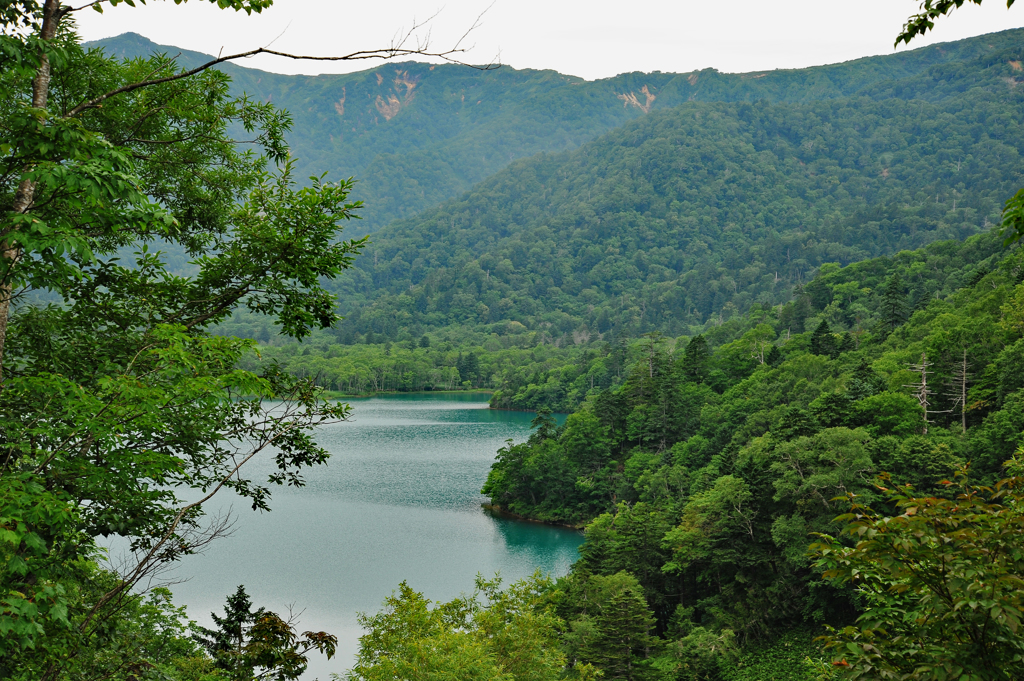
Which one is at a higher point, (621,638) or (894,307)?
(894,307)

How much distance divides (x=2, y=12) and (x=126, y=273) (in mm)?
2485

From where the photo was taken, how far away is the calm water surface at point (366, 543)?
29.7 m

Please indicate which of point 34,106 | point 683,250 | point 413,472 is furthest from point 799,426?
point 683,250

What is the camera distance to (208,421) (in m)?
6.36

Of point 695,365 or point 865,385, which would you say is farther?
point 695,365

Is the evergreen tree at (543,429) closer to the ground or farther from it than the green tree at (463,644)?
closer to the ground

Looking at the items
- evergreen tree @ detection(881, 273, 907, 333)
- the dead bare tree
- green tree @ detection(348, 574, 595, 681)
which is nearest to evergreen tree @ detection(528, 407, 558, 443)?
evergreen tree @ detection(881, 273, 907, 333)

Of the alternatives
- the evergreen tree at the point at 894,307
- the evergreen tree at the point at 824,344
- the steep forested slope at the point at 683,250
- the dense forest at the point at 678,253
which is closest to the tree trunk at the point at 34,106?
the evergreen tree at the point at 824,344

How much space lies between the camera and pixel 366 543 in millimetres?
37969

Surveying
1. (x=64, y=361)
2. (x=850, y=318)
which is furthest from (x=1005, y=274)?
(x=64, y=361)

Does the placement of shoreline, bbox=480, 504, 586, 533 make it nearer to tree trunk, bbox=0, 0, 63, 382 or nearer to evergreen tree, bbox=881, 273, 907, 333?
evergreen tree, bbox=881, 273, 907, 333

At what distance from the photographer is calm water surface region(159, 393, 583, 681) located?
2972 centimetres

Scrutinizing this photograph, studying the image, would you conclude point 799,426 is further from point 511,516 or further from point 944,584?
point 944,584

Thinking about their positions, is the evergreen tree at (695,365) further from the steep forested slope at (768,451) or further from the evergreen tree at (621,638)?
the evergreen tree at (621,638)
